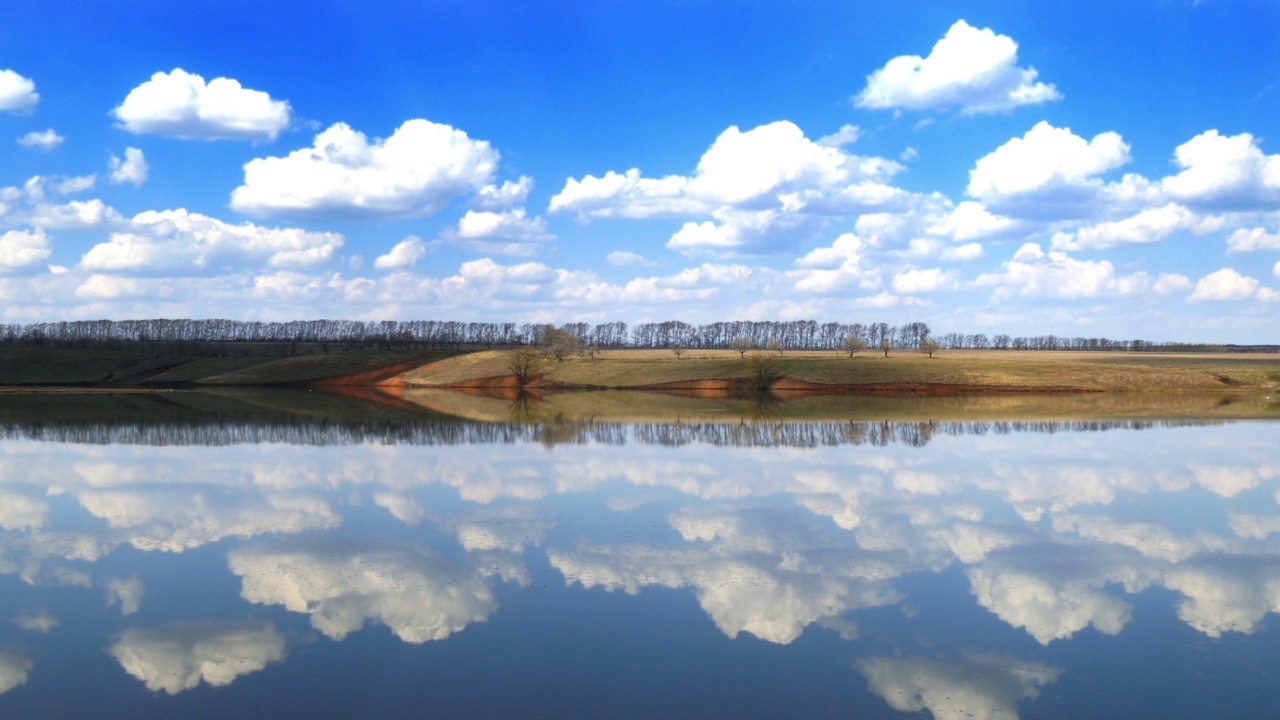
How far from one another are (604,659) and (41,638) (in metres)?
7.94

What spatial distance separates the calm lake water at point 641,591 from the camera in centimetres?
1127

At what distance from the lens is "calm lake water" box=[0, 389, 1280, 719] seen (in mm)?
11273

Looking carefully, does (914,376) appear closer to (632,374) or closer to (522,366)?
(632,374)

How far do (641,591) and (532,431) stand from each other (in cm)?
3141

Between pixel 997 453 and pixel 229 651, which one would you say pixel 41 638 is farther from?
pixel 997 453

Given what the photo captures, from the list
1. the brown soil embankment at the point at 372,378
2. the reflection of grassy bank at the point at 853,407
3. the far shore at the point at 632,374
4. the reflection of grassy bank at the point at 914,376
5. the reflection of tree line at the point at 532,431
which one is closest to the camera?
the reflection of tree line at the point at 532,431

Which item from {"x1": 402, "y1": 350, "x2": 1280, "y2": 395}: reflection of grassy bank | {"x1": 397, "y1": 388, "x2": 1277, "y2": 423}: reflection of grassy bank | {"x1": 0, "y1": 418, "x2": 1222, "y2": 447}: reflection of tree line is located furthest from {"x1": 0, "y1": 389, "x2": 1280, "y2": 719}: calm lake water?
{"x1": 402, "y1": 350, "x2": 1280, "y2": 395}: reflection of grassy bank

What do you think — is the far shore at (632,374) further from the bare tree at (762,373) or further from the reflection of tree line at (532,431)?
the reflection of tree line at (532,431)

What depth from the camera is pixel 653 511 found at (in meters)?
23.0

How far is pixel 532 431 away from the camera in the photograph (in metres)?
46.5

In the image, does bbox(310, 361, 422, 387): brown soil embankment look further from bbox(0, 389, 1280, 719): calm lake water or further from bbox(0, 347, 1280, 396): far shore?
bbox(0, 389, 1280, 719): calm lake water

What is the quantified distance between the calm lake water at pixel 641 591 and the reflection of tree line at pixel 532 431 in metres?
9.65

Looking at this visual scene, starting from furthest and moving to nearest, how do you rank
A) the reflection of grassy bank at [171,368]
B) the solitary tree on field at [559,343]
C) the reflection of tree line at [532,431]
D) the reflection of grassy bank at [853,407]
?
the solitary tree on field at [559,343]
the reflection of grassy bank at [171,368]
the reflection of grassy bank at [853,407]
the reflection of tree line at [532,431]

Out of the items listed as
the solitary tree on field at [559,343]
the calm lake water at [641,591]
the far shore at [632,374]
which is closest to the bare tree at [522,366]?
the far shore at [632,374]
